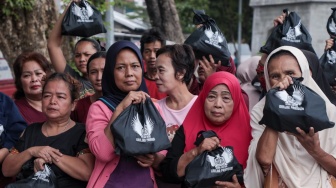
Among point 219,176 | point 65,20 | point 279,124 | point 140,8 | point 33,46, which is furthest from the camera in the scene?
point 140,8

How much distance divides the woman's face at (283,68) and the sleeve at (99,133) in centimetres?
104

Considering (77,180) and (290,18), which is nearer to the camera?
(77,180)

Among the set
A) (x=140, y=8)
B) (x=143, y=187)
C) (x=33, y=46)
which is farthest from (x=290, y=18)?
(x=140, y=8)

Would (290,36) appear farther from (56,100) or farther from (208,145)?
(56,100)

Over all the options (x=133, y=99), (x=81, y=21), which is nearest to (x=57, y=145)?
(x=133, y=99)

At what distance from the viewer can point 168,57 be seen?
3686 millimetres

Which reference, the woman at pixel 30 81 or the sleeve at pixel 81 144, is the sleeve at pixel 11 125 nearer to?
the woman at pixel 30 81

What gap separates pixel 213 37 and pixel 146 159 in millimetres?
1703

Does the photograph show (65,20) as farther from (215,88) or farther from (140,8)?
(140,8)

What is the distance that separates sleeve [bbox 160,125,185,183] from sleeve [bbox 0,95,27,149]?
3.73 ft

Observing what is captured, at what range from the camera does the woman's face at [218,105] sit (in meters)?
3.07

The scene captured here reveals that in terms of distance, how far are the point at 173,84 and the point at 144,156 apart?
0.92 metres

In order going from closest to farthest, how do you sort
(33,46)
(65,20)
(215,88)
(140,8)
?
(215,88) < (65,20) < (33,46) < (140,8)

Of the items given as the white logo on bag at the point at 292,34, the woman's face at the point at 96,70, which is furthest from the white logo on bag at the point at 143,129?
the white logo on bag at the point at 292,34
